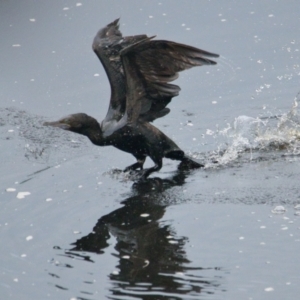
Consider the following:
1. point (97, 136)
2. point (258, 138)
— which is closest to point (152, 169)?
point (97, 136)

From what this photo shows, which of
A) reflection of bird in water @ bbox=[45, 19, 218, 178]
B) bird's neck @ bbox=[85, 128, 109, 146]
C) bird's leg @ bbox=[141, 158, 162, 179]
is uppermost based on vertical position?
reflection of bird in water @ bbox=[45, 19, 218, 178]

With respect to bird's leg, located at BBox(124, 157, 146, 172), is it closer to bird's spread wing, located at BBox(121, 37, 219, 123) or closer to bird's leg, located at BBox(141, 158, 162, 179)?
bird's leg, located at BBox(141, 158, 162, 179)

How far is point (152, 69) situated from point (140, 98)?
325mm

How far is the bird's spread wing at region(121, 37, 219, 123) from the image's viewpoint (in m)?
7.50

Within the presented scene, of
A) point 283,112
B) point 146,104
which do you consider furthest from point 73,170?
point 283,112

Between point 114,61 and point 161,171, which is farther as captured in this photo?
point 161,171

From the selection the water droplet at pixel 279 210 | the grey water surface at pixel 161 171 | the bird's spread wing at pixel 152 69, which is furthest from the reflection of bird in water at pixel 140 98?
the water droplet at pixel 279 210

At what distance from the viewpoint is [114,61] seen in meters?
8.24

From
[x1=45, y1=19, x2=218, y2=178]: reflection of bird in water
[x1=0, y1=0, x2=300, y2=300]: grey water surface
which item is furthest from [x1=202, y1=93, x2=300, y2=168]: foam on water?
[x1=45, y1=19, x2=218, y2=178]: reflection of bird in water

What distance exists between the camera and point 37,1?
13.4m

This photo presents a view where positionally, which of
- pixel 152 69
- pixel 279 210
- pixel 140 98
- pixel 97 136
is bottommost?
pixel 279 210

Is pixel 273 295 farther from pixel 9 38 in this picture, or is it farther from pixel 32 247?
pixel 9 38

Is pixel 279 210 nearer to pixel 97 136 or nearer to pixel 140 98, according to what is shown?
pixel 140 98

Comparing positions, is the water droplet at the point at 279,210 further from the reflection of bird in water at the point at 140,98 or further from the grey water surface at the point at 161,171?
the reflection of bird in water at the point at 140,98
